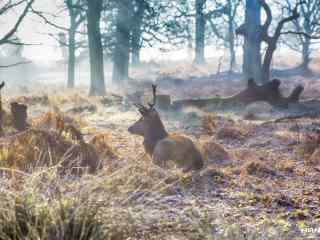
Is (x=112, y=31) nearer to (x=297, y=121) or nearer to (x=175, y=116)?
(x=175, y=116)

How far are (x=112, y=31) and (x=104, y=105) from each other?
10.8m

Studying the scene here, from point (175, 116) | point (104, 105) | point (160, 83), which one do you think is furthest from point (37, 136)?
point (160, 83)

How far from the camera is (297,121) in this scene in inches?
381

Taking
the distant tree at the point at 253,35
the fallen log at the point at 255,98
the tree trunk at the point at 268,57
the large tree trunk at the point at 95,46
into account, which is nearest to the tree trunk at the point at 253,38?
the distant tree at the point at 253,35

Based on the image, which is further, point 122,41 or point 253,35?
point 122,41

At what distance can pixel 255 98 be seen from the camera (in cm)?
1294

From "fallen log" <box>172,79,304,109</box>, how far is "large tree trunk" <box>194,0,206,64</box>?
6406mm

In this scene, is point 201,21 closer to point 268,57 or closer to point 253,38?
point 253,38

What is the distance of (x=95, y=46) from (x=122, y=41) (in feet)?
15.4

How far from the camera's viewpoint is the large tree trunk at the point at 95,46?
17767 mm

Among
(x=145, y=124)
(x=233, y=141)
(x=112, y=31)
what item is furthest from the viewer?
(x=112, y=31)

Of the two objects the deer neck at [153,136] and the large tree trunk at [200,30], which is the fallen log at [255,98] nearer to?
the deer neck at [153,136]

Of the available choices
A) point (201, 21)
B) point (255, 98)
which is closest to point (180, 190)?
point (255, 98)

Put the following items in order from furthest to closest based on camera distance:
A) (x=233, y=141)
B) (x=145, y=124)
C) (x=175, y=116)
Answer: (x=175, y=116), (x=233, y=141), (x=145, y=124)
